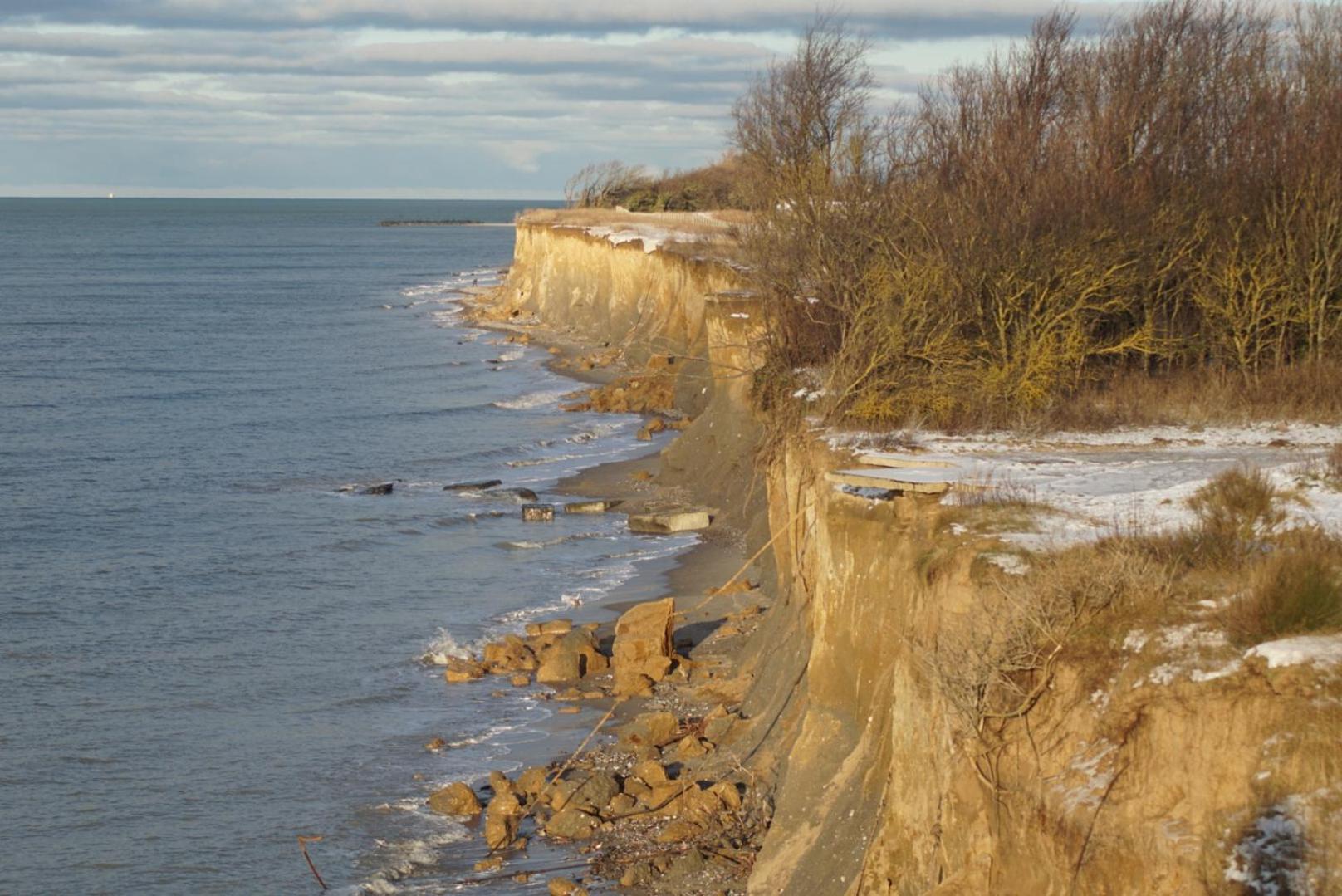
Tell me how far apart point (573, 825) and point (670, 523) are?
13285mm

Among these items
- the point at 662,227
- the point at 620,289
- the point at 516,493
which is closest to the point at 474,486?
the point at 516,493

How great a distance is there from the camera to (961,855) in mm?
10008

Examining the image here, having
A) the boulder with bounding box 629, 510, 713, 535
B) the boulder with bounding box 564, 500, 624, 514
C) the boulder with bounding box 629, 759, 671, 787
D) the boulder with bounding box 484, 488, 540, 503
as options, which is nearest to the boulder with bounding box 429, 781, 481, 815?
the boulder with bounding box 629, 759, 671, 787

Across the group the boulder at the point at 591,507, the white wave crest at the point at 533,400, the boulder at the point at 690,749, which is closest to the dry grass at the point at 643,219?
the white wave crest at the point at 533,400

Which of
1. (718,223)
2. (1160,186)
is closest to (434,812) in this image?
(1160,186)

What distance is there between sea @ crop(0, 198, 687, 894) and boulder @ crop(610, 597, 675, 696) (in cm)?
109

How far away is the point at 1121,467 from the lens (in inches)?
564

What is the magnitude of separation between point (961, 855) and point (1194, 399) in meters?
9.78

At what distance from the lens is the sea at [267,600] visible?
15406mm

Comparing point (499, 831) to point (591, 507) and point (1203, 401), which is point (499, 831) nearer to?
point (1203, 401)

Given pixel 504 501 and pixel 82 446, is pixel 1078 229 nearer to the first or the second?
pixel 504 501

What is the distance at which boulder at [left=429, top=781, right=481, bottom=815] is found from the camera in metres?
15.4

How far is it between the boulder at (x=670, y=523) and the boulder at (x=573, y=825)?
13006 mm

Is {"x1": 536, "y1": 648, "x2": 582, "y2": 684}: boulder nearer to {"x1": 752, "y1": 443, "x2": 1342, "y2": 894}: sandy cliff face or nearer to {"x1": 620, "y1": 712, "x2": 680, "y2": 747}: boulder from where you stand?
{"x1": 620, "y1": 712, "x2": 680, "y2": 747}: boulder
